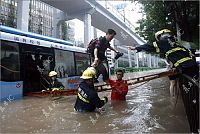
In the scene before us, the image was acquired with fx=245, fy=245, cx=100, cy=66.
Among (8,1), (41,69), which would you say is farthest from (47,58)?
(8,1)

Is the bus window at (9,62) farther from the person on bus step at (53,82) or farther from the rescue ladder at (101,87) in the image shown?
the person on bus step at (53,82)

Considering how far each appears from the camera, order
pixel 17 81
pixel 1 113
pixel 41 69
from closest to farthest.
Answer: pixel 1 113
pixel 17 81
pixel 41 69

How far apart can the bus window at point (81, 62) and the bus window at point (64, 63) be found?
1.31ft

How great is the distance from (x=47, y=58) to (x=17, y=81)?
1.95 metres

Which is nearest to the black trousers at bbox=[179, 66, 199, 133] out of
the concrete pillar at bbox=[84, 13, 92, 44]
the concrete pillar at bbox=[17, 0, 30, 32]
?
the concrete pillar at bbox=[17, 0, 30, 32]

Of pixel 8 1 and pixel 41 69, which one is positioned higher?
pixel 8 1

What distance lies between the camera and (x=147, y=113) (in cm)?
563

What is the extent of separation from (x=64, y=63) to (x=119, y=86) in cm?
466

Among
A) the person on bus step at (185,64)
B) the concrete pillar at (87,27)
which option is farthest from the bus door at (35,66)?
the concrete pillar at (87,27)

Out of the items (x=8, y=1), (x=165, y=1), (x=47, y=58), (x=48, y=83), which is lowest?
(x=48, y=83)

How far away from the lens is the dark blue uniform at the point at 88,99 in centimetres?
529

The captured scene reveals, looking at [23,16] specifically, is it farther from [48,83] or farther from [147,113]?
[147,113]

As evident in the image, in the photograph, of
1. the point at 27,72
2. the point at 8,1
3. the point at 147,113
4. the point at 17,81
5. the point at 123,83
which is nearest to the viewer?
the point at 147,113

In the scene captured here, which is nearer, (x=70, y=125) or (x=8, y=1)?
(x=70, y=125)
